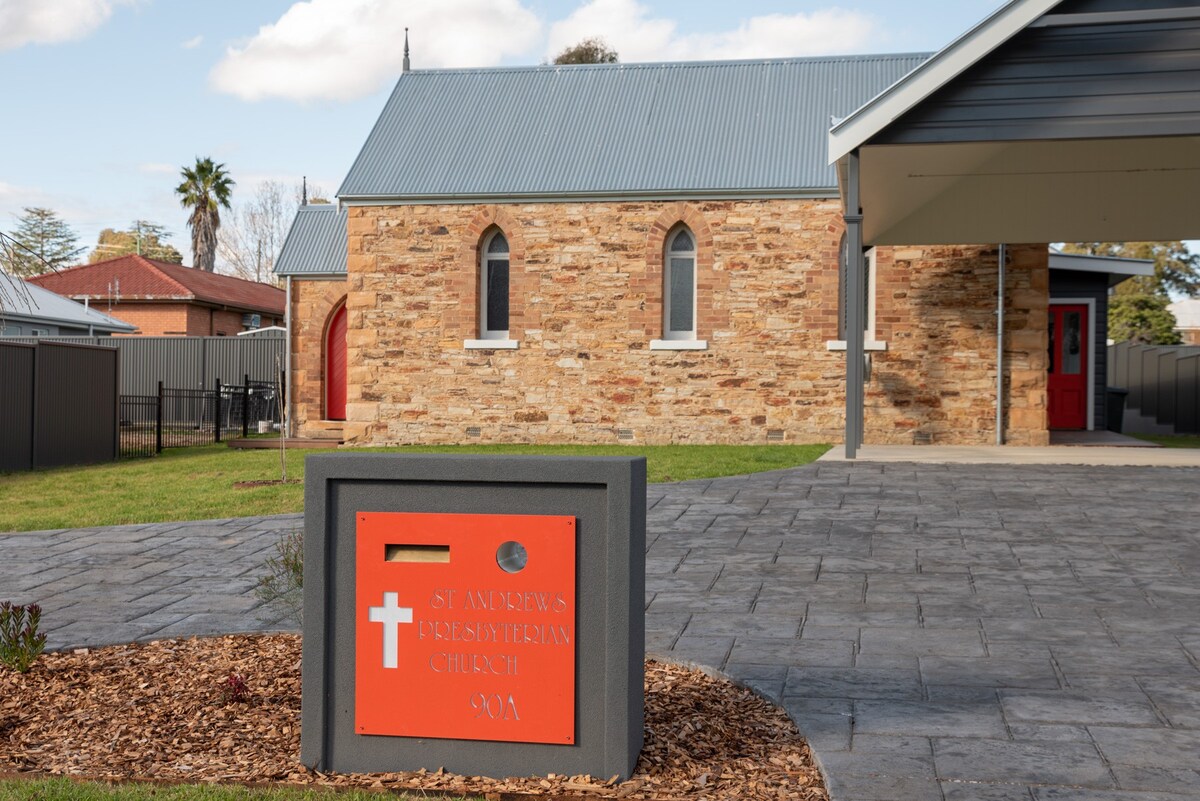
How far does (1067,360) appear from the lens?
2461 cm

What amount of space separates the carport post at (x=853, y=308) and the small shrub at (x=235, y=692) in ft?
35.4

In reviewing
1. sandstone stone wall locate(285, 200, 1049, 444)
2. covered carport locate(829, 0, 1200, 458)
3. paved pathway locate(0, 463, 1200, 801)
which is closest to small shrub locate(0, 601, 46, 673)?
paved pathway locate(0, 463, 1200, 801)

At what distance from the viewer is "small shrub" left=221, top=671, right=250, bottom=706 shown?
5.42 meters

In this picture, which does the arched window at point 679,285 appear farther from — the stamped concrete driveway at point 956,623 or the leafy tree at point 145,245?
the leafy tree at point 145,245

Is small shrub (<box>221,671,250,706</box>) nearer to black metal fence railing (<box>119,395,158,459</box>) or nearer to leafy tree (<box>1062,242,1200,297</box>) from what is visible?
black metal fence railing (<box>119,395,158,459</box>)

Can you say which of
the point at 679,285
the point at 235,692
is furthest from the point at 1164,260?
the point at 235,692

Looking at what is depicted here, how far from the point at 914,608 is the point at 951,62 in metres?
8.77

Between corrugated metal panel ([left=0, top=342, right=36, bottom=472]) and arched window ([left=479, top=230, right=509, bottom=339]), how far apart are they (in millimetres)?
7664

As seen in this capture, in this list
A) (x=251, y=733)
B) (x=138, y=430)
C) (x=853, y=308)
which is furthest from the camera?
(x=138, y=430)

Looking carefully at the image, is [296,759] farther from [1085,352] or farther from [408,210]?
[1085,352]

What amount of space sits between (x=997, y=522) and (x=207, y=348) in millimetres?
26910

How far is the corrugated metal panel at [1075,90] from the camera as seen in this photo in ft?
Answer: 45.9

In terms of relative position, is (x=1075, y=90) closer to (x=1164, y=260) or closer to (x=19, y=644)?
(x=19, y=644)

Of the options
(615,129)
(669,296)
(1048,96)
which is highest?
(615,129)
